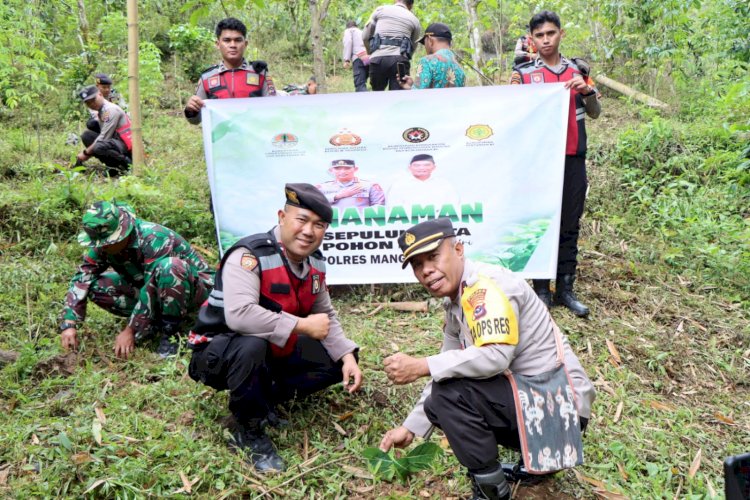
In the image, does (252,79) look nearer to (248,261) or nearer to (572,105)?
(572,105)

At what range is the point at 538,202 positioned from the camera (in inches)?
184

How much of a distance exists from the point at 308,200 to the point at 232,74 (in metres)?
2.67

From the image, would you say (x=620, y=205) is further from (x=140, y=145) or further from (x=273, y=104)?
(x=140, y=145)

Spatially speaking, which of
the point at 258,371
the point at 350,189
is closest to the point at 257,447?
the point at 258,371

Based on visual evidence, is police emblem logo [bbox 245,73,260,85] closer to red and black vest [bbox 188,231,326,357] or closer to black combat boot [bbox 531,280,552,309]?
red and black vest [bbox 188,231,326,357]

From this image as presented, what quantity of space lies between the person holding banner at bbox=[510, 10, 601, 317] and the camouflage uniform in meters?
2.55

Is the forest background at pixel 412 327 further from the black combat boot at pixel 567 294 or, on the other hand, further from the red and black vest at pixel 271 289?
the red and black vest at pixel 271 289

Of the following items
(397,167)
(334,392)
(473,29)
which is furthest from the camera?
(473,29)

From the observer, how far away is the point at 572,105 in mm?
4609

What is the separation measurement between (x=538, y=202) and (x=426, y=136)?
96 cm

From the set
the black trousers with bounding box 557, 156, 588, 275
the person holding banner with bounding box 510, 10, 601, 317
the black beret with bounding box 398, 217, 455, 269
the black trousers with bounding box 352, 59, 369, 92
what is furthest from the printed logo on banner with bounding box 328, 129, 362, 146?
the black trousers with bounding box 352, 59, 369, 92

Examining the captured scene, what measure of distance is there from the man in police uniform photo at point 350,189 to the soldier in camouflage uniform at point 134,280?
3.74 feet

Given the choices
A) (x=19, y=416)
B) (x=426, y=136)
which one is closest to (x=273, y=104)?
(x=426, y=136)

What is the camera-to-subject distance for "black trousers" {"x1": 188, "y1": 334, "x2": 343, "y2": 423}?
2.98m
